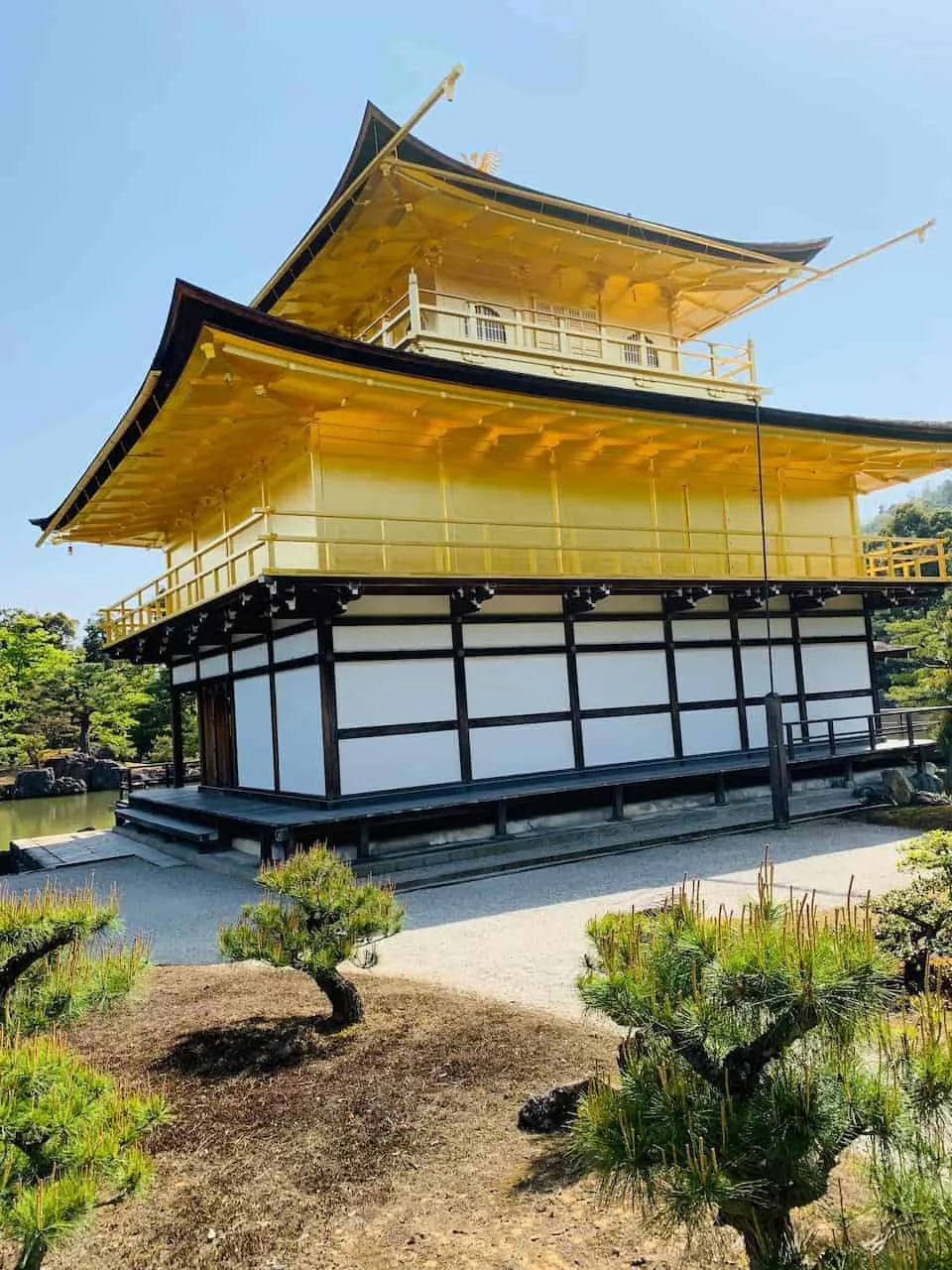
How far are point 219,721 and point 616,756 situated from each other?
760 cm

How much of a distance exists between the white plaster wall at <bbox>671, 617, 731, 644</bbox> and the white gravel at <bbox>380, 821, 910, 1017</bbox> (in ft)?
12.6

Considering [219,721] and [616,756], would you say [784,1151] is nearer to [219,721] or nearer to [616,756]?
[616,756]

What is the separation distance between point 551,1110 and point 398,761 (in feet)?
26.5

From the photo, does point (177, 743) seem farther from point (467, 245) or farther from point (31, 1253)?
point (31, 1253)

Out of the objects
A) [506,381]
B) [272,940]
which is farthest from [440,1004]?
[506,381]

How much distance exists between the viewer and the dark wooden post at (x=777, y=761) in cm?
1295

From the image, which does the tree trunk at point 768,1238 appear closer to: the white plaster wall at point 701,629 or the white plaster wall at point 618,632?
the white plaster wall at point 618,632

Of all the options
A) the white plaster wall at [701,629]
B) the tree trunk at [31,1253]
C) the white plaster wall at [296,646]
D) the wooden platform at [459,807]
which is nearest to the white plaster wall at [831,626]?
the white plaster wall at [701,629]

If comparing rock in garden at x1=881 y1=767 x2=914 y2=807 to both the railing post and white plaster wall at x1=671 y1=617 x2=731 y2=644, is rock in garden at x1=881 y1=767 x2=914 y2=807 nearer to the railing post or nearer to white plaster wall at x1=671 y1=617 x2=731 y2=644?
white plaster wall at x1=671 y1=617 x2=731 y2=644

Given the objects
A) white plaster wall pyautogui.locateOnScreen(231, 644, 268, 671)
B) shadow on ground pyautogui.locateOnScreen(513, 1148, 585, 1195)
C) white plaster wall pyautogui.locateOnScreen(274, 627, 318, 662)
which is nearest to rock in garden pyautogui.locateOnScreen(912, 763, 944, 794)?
white plaster wall pyautogui.locateOnScreen(274, 627, 318, 662)

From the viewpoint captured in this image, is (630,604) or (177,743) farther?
(177,743)

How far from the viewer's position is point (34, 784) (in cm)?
3353

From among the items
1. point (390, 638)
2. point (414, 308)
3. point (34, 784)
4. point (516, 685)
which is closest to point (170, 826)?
point (390, 638)

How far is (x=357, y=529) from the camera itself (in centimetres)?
1248
